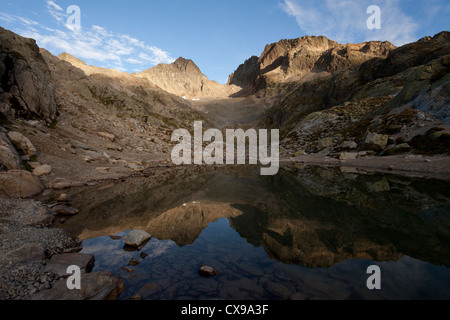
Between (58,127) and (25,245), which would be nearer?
(25,245)

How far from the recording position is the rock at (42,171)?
20.9 metres

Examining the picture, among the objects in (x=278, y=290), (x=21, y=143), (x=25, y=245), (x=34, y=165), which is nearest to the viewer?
(x=278, y=290)

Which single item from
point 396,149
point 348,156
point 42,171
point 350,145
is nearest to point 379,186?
point 396,149

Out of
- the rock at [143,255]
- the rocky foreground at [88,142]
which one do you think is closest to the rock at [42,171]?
the rocky foreground at [88,142]

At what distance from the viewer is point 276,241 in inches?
430

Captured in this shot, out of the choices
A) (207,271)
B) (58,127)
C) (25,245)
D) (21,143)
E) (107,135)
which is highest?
(58,127)

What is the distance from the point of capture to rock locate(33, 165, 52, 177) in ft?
68.6

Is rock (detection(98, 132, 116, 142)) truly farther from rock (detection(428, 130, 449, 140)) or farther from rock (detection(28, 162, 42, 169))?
rock (detection(428, 130, 449, 140))

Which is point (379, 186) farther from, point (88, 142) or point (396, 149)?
point (88, 142)

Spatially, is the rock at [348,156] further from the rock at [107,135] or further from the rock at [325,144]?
the rock at [107,135]

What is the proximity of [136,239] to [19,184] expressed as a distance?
13194 millimetres

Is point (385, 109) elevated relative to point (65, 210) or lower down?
elevated

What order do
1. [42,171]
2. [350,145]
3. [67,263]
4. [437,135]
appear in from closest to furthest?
1. [67,263]
2. [42,171]
3. [437,135]
4. [350,145]

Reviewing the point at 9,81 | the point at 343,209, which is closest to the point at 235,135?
the point at 9,81
